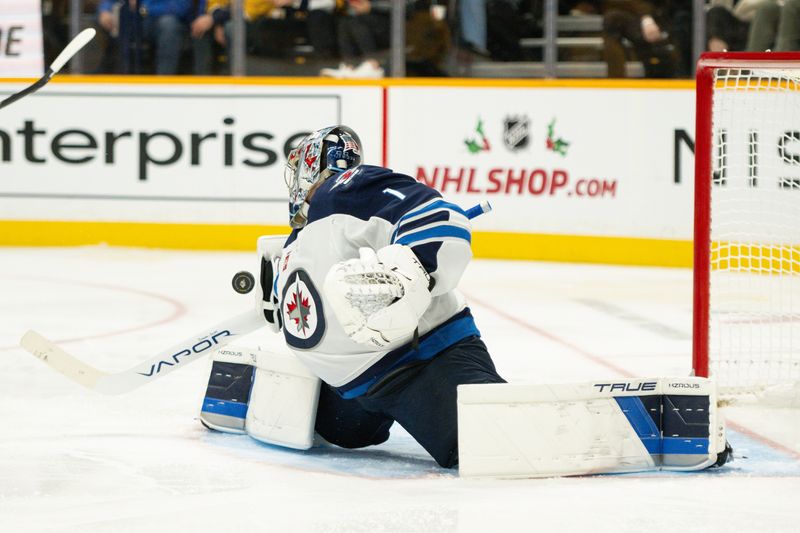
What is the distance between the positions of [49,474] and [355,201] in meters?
0.83

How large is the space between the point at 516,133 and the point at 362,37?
1047 millimetres

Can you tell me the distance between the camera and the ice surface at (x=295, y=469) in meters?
2.38

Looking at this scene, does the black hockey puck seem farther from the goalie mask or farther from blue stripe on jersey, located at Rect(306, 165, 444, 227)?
blue stripe on jersey, located at Rect(306, 165, 444, 227)

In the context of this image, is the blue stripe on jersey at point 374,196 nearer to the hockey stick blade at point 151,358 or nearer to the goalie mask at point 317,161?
the goalie mask at point 317,161

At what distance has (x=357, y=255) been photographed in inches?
107

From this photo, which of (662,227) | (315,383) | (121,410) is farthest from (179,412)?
(662,227)

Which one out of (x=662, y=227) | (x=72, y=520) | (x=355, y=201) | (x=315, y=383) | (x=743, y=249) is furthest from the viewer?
(x=662, y=227)

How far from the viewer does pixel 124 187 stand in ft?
24.4

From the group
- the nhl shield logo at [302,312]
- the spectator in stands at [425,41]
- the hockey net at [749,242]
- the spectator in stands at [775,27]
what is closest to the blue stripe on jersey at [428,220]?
the nhl shield logo at [302,312]

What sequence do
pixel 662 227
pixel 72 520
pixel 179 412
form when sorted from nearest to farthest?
pixel 72 520 → pixel 179 412 → pixel 662 227

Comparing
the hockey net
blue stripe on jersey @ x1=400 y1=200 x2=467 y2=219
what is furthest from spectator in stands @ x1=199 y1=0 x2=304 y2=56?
blue stripe on jersey @ x1=400 y1=200 x2=467 y2=219

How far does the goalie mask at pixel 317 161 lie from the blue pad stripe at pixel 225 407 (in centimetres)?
48

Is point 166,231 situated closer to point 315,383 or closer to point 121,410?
point 121,410

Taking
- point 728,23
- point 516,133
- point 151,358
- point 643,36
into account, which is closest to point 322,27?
point 516,133
